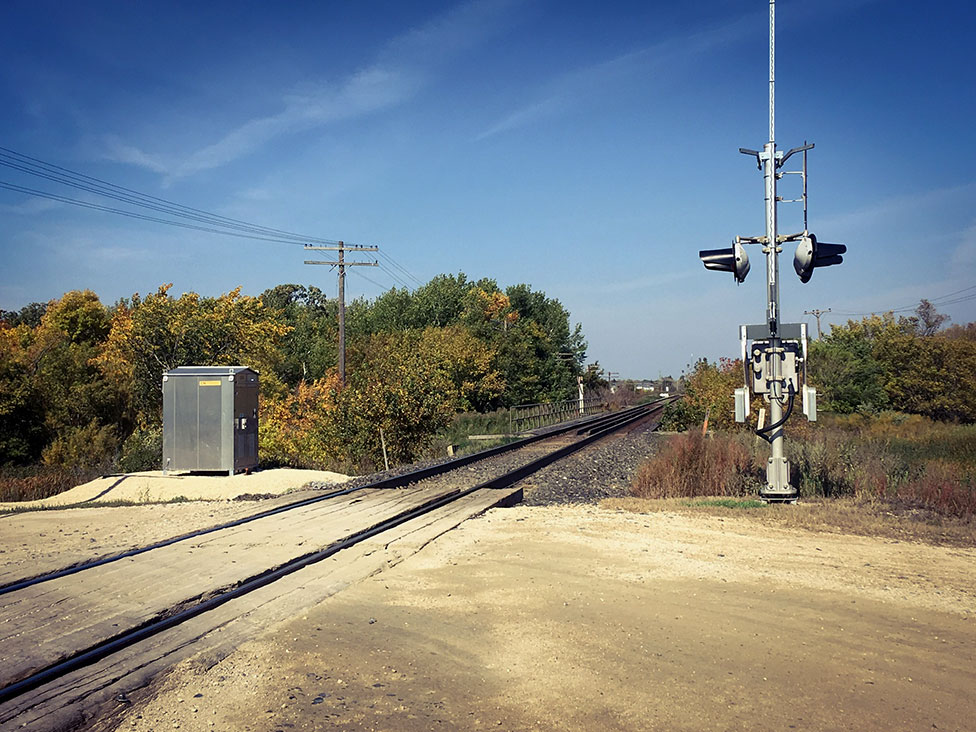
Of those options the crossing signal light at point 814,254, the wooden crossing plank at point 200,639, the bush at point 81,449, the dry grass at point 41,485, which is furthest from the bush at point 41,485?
the crossing signal light at point 814,254

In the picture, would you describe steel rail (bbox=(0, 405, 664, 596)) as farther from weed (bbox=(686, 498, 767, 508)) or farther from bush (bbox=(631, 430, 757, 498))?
weed (bbox=(686, 498, 767, 508))

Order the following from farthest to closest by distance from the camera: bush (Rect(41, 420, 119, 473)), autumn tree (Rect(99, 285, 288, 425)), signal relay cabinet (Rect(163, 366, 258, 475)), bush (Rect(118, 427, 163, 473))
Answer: autumn tree (Rect(99, 285, 288, 425)) < bush (Rect(41, 420, 119, 473)) < bush (Rect(118, 427, 163, 473)) < signal relay cabinet (Rect(163, 366, 258, 475))

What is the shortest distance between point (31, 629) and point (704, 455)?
11683 millimetres

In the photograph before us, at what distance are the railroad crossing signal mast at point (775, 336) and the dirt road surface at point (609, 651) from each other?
372 cm

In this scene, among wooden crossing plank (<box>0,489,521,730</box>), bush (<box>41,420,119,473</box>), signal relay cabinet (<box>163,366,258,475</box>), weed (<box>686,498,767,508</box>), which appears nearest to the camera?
wooden crossing plank (<box>0,489,521,730</box>)

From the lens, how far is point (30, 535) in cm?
955

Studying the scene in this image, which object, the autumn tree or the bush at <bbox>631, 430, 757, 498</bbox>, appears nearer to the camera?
the bush at <bbox>631, 430, 757, 498</bbox>

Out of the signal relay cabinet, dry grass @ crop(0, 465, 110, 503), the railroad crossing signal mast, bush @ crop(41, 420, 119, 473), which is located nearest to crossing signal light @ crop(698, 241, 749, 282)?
the railroad crossing signal mast

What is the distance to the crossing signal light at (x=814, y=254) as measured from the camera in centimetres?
1161

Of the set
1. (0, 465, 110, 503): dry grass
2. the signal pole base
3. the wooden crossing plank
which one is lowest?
(0, 465, 110, 503): dry grass

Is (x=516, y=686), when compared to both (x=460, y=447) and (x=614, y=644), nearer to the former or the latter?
(x=614, y=644)

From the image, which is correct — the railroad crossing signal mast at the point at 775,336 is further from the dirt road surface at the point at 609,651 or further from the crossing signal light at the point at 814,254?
the dirt road surface at the point at 609,651

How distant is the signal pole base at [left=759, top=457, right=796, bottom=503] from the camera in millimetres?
11828

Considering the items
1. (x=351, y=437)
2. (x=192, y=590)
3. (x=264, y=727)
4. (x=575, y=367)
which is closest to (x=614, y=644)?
(x=264, y=727)
